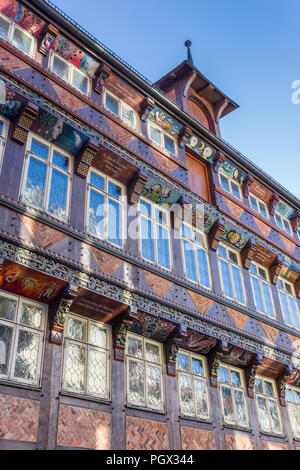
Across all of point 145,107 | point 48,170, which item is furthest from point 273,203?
point 48,170

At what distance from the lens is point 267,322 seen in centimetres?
1491

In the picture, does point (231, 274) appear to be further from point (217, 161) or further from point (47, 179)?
point (47, 179)

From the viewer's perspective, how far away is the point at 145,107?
14.2m

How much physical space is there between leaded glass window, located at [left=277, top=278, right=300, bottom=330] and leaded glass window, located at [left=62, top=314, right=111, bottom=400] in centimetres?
811

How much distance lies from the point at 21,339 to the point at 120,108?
7386mm

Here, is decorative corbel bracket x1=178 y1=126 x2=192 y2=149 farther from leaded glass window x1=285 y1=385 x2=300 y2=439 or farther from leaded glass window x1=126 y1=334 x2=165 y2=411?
leaded glass window x1=285 y1=385 x2=300 y2=439

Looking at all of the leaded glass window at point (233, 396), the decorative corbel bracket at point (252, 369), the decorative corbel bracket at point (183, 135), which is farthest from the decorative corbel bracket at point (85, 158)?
the decorative corbel bracket at point (252, 369)

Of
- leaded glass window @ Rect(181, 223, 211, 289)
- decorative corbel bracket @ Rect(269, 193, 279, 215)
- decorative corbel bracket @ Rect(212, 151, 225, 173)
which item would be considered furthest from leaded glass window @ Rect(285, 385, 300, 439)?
decorative corbel bracket @ Rect(212, 151, 225, 173)

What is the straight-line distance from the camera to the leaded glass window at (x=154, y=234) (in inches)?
479

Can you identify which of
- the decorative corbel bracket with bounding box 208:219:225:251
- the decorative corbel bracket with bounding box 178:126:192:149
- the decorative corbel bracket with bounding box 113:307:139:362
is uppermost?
the decorative corbel bracket with bounding box 178:126:192:149

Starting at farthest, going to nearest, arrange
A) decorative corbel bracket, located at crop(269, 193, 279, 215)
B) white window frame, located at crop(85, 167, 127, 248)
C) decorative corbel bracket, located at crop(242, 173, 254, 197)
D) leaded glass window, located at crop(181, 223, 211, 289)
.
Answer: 1. decorative corbel bracket, located at crop(269, 193, 279, 215)
2. decorative corbel bracket, located at crop(242, 173, 254, 197)
3. leaded glass window, located at crop(181, 223, 211, 289)
4. white window frame, located at crop(85, 167, 127, 248)

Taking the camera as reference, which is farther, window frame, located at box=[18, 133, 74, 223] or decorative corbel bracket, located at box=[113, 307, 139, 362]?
decorative corbel bracket, located at box=[113, 307, 139, 362]

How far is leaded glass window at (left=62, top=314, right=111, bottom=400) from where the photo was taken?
9352 mm

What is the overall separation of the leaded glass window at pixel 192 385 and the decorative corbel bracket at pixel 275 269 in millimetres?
5261
